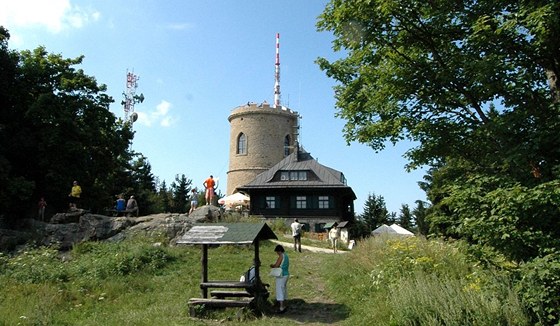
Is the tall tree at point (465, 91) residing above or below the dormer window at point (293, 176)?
below

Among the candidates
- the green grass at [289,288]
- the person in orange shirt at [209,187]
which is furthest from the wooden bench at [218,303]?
the person in orange shirt at [209,187]

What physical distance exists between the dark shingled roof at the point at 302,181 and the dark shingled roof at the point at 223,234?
27.5m

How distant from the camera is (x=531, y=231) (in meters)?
6.86

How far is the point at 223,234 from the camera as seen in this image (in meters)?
10.4

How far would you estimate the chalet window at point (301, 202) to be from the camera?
38.8 meters

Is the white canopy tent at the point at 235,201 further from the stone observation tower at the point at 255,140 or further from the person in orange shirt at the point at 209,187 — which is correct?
the person in orange shirt at the point at 209,187

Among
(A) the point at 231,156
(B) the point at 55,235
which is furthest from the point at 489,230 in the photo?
(A) the point at 231,156

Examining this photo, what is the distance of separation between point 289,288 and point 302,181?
87.5ft

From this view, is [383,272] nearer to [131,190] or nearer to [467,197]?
[467,197]

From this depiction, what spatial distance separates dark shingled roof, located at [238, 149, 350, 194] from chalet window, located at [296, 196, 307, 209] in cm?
119

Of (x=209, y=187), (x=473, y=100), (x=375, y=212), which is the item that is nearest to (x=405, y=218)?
(x=375, y=212)

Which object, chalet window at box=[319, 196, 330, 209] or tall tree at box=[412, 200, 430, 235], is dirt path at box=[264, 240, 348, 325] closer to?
chalet window at box=[319, 196, 330, 209]

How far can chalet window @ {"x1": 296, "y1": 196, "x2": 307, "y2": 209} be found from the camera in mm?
38781

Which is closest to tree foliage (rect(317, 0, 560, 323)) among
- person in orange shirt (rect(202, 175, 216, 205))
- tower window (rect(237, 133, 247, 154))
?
person in orange shirt (rect(202, 175, 216, 205))
